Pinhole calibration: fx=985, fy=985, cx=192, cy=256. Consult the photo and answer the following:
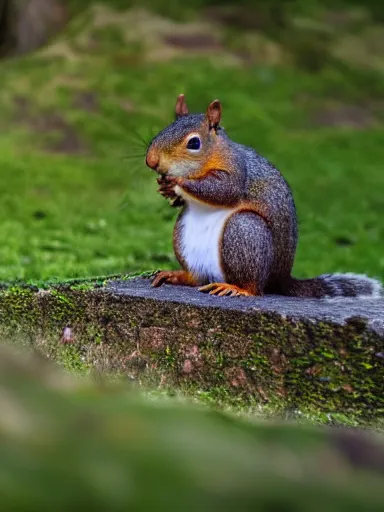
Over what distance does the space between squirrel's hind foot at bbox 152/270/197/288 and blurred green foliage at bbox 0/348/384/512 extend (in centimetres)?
323

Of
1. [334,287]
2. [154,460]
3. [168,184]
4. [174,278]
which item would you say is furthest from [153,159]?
[154,460]

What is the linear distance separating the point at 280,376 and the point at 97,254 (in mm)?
3799

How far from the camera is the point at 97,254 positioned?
6914 millimetres

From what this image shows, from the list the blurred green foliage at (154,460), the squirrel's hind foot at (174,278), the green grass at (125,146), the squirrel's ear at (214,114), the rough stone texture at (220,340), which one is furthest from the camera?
the green grass at (125,146)

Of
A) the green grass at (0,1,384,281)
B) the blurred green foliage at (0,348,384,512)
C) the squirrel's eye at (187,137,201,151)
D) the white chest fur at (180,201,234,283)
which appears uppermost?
the blurred green foliage at (0,348,384,512)

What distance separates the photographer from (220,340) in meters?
3.35

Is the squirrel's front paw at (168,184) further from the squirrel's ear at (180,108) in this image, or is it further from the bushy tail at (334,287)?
the bushy tail at (334,287)

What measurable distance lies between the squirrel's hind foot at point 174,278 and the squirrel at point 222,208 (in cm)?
2

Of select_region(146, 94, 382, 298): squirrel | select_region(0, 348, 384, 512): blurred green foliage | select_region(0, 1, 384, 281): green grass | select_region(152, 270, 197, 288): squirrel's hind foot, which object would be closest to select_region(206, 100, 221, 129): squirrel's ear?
select_region(146, 94, 382, 298): squirrel

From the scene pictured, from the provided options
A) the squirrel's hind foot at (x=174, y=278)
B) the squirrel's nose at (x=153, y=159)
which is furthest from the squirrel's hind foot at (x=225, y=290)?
the squirrel's nose at (x=153, y=159)

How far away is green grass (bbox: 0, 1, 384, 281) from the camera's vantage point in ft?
23.4

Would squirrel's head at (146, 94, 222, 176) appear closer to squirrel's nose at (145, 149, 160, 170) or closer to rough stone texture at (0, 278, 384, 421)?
squirrel's nose at (145, 149, 160, 170)

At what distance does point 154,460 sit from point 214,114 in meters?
3.21

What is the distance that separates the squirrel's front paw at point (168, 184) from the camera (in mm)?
3531
